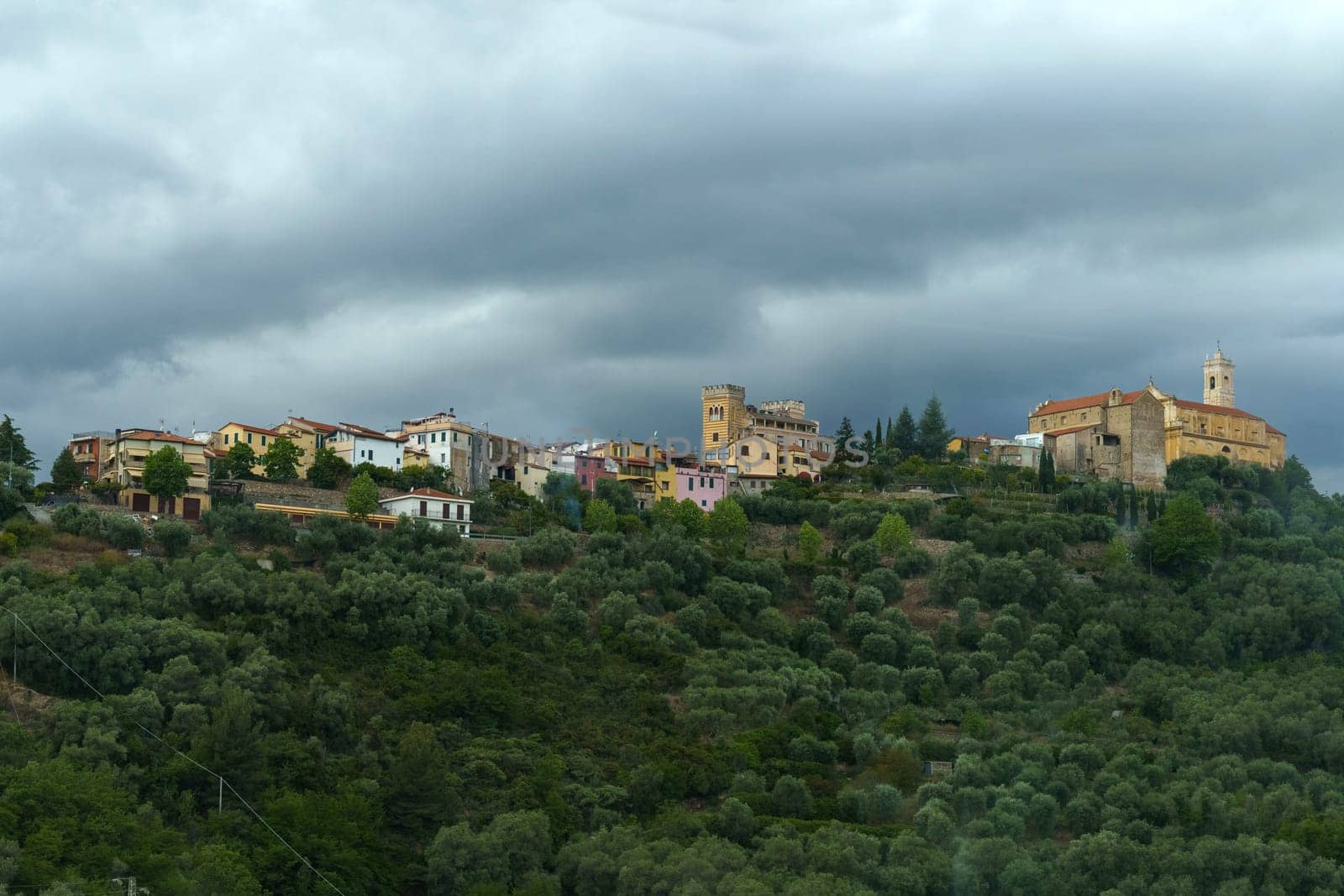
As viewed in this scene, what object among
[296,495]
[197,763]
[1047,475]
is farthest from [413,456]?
[197,763]

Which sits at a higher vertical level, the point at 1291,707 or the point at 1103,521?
the point at 1103,521

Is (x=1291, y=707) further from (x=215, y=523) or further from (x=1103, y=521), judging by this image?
(x=215, y=523)

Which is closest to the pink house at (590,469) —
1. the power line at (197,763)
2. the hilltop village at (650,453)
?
the hilltop village at (650,453)

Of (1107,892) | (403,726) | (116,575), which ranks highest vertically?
(116,575)

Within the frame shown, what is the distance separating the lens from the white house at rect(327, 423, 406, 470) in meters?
73.4

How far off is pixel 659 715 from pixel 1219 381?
67.9 m

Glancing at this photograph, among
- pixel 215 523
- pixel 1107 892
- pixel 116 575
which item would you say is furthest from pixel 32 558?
pixel 1107 892

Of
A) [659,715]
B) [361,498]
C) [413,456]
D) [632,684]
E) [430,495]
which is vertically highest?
[413,456]

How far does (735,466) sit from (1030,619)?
27.2 metres

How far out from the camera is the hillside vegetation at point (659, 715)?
129 feet

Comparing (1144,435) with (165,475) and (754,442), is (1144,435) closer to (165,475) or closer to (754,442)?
(754,442)

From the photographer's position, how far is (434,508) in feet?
209

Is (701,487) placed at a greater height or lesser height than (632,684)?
greater

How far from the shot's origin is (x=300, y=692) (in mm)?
45219
